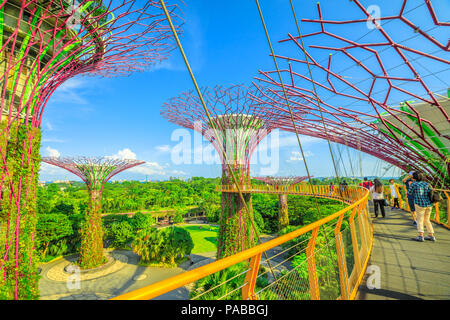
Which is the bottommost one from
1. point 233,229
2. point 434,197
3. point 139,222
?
point 139,222

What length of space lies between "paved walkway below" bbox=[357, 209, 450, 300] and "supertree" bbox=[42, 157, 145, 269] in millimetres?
15073

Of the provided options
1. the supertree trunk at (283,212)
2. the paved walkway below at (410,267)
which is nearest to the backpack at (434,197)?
the paved walkway below at (410,267)

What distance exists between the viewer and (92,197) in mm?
14539

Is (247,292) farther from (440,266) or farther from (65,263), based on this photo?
(65,263)

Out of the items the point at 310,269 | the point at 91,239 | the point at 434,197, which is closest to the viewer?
the point at 310,269

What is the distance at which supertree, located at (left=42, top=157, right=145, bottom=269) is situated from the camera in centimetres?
1407

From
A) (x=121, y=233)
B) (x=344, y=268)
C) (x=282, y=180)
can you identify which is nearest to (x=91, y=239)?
(x=121, y=233)

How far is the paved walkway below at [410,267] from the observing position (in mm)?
2730

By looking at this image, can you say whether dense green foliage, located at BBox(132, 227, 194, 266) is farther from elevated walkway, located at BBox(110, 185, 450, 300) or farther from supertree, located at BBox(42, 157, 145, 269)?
elevated walkway, located at BBox(110, 185, 450, 300)

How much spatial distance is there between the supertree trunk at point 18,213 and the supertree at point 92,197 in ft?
25.4

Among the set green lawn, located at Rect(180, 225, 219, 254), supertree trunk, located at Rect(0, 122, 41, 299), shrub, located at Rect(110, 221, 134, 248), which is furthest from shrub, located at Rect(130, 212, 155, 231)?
supertree trunk, located at Rect(0, 122, 41, 299)

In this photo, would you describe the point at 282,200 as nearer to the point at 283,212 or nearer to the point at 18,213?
the point at 283,212

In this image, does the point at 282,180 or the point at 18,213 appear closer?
the point at 18,213

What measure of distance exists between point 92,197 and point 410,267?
1604 centimetres
